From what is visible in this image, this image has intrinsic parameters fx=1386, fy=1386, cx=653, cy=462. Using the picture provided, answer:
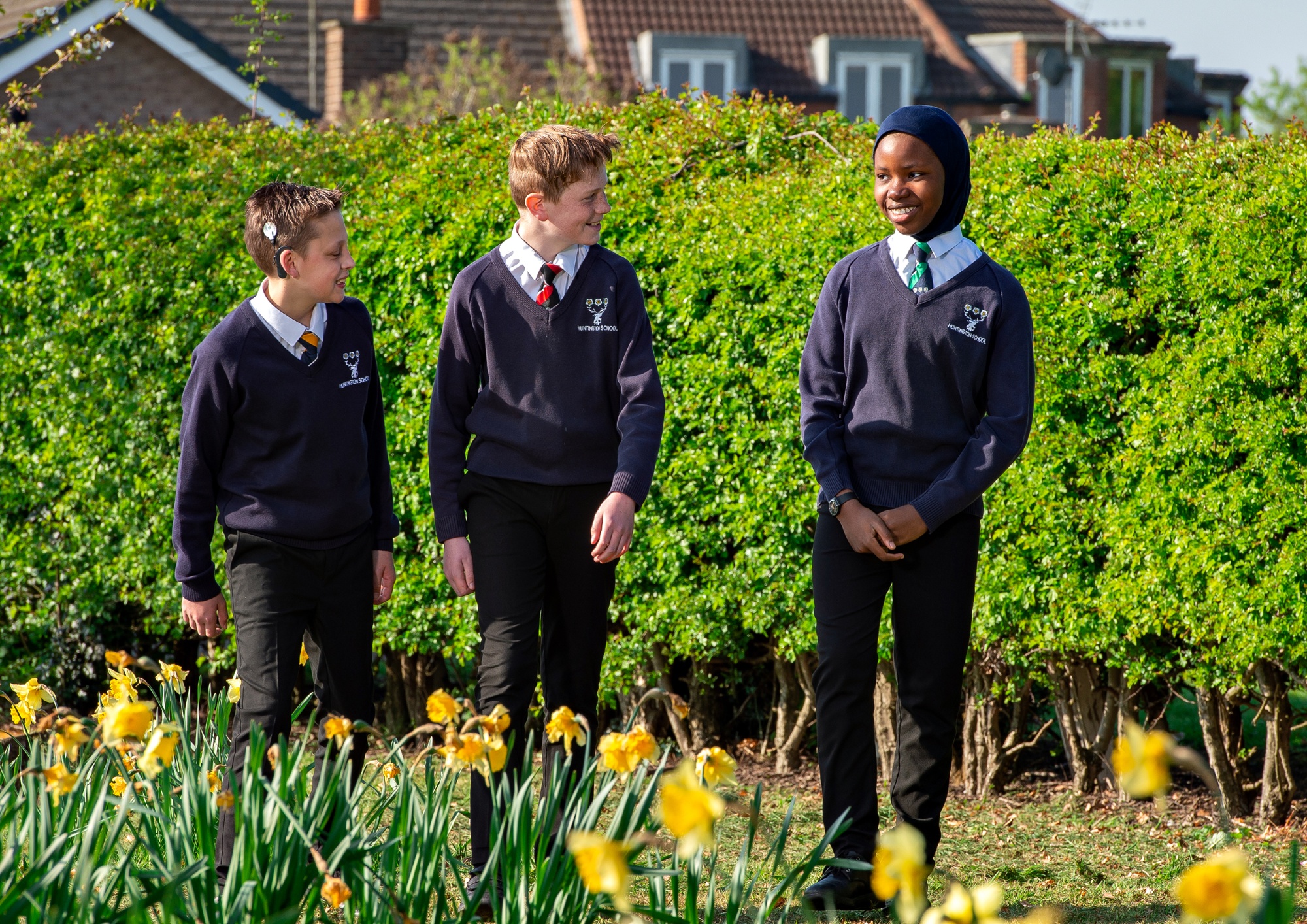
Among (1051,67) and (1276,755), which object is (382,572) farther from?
(1051,67)

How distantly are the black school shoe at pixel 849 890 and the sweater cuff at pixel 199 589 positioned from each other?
1705 millimetres

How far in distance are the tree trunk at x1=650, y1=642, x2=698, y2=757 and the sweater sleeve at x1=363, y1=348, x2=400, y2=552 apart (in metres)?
1.85

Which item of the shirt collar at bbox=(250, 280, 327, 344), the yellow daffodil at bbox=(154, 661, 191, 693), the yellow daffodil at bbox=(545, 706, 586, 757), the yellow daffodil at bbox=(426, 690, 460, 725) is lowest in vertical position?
the yellow daffodil at bbox=(154, 661, 191, 693)

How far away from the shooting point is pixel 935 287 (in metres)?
3.54

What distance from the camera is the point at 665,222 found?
5.24 m

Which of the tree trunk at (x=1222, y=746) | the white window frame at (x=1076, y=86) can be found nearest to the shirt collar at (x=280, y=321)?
the tree trunk at (x=1222, y=746)

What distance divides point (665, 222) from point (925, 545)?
2.13 m

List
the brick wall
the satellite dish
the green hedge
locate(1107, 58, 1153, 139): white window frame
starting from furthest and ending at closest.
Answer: locate(1107, 58, 1153, 139): white window frame < the satellite dish < the brick wall < the green hedge

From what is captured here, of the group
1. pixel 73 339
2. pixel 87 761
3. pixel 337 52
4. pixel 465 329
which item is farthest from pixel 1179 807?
pixel 337 52

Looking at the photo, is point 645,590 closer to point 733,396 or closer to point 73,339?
point 733,396

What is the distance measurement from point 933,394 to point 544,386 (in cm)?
99

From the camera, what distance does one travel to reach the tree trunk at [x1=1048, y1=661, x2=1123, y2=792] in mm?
4961

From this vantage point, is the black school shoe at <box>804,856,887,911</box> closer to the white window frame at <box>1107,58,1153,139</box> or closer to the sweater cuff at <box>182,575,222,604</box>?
the sweater cuff at <box>182,575,222,604</box>

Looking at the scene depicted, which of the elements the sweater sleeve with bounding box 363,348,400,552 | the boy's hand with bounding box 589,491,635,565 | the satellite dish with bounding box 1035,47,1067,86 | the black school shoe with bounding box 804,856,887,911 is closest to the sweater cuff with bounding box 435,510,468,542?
the sweater sleeve with bounding box 363,348,400,552
